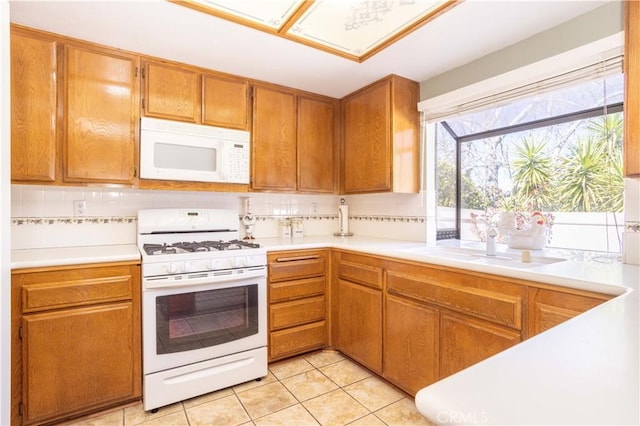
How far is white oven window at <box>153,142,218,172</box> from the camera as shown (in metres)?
2.25

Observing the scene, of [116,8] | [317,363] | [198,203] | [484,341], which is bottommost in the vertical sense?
[317,363]

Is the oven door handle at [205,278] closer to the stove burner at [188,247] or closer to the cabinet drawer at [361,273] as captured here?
the stove burner at [188,247]

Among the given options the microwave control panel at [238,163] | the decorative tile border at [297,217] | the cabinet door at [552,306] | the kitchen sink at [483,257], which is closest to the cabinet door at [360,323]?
the kitchen sink at [483,257]

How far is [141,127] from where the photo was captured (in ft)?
7.15

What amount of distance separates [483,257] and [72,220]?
270cm

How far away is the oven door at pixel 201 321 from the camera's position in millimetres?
1900

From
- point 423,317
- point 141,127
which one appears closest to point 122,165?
point 141,127

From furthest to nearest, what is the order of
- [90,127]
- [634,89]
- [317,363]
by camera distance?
[317,363] → [90,127] → [634,89]

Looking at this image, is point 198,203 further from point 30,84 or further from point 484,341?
point 484,341

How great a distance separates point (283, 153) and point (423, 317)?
65.3 inches

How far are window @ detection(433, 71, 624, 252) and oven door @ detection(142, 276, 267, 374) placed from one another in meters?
1.61

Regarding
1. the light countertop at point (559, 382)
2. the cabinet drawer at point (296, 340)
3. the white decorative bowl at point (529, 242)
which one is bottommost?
the cabinet drawer at point (296, 340)

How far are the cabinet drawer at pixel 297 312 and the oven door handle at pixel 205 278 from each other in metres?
0.32

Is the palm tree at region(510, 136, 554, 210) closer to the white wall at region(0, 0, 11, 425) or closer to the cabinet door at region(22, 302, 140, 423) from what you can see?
Result: the cabinet door at region(22, 302, 140, 423)
